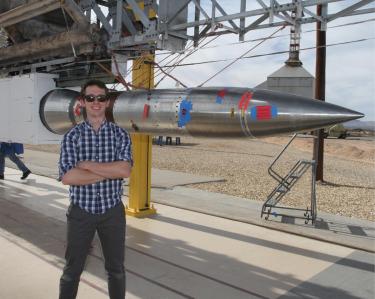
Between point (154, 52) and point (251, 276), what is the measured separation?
3.92 meters

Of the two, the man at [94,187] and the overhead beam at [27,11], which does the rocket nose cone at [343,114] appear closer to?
the man at [94,187]

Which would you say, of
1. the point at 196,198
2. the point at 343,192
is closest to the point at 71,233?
the point at 196,198

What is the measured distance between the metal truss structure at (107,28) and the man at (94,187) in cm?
245

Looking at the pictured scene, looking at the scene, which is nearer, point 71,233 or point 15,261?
point 71,233

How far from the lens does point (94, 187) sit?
12.7ft

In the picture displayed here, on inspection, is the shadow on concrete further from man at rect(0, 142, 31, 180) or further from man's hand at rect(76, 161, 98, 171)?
man at rect(0, 142, 31, 180)

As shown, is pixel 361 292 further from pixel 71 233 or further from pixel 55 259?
pixel 55 259

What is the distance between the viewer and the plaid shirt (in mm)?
3844

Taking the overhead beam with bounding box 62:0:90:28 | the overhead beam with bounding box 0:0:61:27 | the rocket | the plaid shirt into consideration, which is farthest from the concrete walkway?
the overhead beam with bounding box 0:0:61:27

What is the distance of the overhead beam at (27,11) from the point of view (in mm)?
7375

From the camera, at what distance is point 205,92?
17.4 feet

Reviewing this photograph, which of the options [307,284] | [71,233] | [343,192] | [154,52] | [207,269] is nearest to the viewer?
[71,233]

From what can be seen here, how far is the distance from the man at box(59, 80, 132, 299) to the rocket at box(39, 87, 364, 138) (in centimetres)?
143

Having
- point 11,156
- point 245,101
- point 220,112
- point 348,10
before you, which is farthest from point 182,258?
point 11,156
